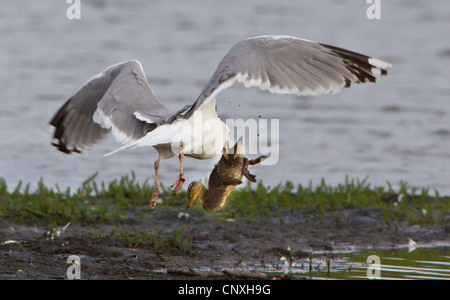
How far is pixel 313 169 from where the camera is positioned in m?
11.7

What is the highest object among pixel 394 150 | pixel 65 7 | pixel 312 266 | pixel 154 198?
pixel 65 7

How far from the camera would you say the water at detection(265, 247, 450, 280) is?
280 inches

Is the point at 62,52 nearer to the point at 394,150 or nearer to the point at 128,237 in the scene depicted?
the point at 394,150

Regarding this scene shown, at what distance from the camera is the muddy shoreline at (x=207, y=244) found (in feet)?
22.0

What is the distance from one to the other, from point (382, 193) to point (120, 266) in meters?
3.98

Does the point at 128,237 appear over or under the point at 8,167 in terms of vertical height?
under

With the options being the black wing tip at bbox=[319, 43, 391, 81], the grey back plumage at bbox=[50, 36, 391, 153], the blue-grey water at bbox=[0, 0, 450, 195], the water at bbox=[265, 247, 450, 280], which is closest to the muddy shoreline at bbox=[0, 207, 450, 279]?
the water at bbox=[265, 247, 450, 280]

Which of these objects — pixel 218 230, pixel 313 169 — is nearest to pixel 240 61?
pixel 218 230

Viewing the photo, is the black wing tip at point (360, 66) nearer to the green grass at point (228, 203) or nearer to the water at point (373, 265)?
the water at point (373, 265)

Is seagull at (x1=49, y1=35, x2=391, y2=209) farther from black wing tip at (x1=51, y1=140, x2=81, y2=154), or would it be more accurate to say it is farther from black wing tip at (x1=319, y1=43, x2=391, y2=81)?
black wing tip at (x1=51, y1=140, x2=81, y2=154)

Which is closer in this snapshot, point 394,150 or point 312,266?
point 312,266

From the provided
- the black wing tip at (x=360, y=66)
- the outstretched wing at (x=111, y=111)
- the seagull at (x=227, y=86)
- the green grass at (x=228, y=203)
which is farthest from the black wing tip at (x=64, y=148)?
the black wing tip at (x=360, y=66)

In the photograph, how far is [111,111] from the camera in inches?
287

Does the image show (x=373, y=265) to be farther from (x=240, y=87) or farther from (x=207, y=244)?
(x=240, y=87)
